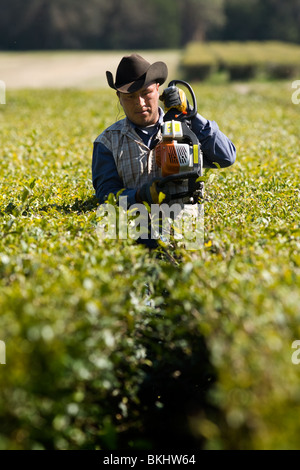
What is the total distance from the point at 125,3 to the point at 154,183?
59.1 m

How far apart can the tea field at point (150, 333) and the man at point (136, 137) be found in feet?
1.14

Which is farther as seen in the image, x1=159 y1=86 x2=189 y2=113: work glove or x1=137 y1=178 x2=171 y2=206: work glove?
x1=159 y1=86 x2=189 y2=113: work glove

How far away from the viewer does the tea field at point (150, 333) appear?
200cm

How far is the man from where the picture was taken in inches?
157

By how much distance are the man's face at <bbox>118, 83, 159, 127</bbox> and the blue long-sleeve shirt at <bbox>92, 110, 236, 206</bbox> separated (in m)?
0.07

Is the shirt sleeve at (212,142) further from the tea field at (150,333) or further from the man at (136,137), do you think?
the tea field at (150,333)

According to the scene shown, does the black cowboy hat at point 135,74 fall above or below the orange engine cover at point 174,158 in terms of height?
above

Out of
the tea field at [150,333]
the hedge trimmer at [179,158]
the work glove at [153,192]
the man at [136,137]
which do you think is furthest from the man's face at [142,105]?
the tea field at [150,333]

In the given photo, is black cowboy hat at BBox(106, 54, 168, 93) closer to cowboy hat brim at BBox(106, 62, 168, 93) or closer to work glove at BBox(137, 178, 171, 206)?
cowboy hat brim at BBox(106, 62, 168, 93)

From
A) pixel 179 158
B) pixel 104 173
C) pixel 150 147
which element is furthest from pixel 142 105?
pixel 179 158

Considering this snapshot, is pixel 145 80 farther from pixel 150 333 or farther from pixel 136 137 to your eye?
pixel 150 333

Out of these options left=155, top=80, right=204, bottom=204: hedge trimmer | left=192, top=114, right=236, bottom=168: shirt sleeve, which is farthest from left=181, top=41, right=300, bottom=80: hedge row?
left=155, top=80, right=204, bottom=204: hedge trimmer

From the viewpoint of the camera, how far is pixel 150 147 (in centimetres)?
417

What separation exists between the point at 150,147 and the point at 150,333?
1.77m
